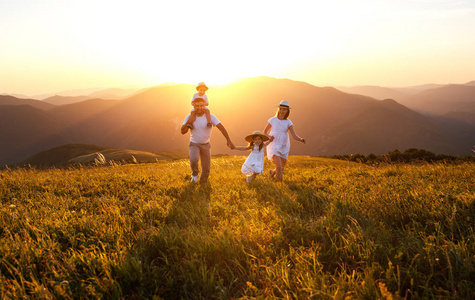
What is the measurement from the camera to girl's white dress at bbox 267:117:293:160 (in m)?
8.46

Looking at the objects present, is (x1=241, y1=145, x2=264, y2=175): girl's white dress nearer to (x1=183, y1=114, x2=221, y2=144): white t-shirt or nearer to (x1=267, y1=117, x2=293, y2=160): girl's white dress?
(x1=267, y1=117, x2=293, y2=160): girl's white dress

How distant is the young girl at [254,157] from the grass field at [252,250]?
7.98 feet

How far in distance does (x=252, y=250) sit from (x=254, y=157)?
15.6ft

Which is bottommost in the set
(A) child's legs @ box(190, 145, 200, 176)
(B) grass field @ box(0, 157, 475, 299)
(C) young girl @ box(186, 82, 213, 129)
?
(B) grass field @ box(0, 157, 475, 299)

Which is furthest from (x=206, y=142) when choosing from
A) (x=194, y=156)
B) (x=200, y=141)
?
(x=194, y=156)

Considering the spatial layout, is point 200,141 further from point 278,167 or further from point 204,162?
point 278,167

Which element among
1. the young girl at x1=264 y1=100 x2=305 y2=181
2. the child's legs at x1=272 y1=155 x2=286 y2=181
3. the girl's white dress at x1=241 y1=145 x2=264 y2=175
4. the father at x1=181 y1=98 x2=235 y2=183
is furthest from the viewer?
the young girl at x1=264 y1=100 x2=305 y2=181

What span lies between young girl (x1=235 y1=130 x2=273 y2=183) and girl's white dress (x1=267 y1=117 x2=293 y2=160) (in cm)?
59

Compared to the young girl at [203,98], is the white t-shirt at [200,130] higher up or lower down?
lower down

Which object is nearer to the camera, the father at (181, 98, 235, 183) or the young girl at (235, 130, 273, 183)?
the young girl at (235, 130, 273, 183)

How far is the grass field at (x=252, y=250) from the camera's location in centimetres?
233

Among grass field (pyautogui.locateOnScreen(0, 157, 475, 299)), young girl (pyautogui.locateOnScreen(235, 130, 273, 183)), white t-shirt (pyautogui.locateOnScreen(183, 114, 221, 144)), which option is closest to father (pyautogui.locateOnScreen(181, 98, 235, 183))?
white t-shirt (pyautogui.locateOnScreen(183, 114, 221, 144))

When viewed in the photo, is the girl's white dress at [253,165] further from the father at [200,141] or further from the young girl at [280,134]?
the young girl at [280,134]

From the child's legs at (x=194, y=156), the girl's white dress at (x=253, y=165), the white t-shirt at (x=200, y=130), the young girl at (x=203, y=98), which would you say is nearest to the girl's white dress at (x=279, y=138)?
the girl's white dress at (x=253, y=165)
